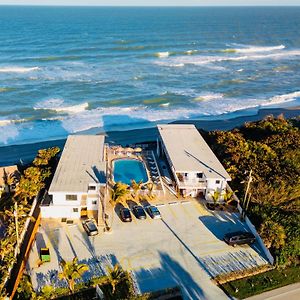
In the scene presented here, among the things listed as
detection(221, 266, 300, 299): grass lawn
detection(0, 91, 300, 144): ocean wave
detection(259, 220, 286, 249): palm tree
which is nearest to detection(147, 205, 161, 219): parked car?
detection(259, 220, 286, 249): palm tree

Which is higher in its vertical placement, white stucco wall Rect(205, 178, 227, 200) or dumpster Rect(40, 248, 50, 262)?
white stucco wall Rect(205, 178, 227, 200)

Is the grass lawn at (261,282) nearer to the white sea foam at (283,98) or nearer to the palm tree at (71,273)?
the palm tree at (71,273)

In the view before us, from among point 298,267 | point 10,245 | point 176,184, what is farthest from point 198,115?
point 10,245

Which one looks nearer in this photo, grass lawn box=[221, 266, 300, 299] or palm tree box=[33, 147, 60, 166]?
grass lawn box=[221, 266, 300, 299]

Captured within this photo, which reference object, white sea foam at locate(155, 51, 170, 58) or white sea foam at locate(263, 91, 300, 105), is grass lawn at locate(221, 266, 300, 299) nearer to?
white sea foam at locate(263, 91, 300, 105)

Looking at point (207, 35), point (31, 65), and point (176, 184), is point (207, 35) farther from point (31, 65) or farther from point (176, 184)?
point (176, 184)

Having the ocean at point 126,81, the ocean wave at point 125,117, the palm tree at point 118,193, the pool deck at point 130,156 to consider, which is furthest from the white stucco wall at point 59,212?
the ocean wave at point 125,117

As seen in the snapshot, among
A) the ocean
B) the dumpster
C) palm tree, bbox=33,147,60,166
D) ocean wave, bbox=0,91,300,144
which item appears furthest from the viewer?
the ocean
